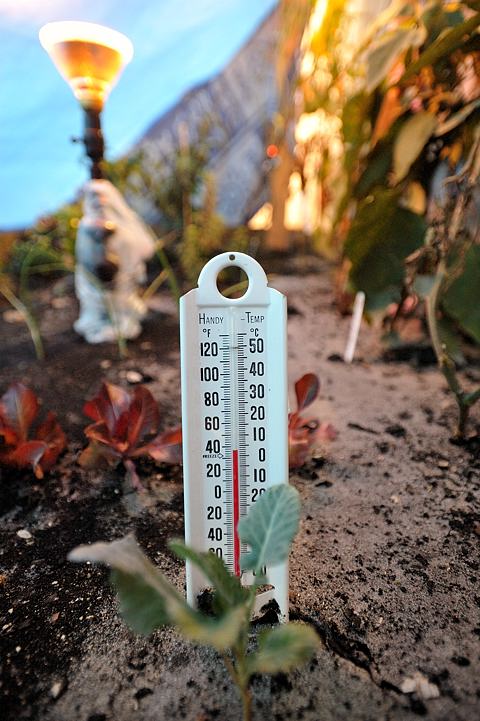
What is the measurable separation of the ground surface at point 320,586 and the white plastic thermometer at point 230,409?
9cm

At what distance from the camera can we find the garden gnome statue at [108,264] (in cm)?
143

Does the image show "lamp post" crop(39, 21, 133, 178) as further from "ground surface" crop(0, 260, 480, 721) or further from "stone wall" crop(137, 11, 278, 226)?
"stone wall" crop(137, 11, 278, 226)

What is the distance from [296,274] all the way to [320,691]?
1987mm

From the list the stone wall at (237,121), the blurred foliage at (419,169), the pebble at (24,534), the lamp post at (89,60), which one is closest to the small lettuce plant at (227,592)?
the pebble at (24,534)

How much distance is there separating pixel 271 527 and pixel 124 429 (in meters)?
0.46

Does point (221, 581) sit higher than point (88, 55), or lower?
lower

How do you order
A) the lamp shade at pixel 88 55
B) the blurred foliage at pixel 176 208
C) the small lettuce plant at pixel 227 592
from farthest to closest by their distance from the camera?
the blurred foliage at pixel 176 208
the lamp shade at pixel 88 55
the small lettuce plant at pixel 227 592

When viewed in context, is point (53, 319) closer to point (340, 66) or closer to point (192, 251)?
point (192, 251)

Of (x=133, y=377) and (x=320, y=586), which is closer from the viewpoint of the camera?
(x=320, y=586)

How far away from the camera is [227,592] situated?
1.42ft

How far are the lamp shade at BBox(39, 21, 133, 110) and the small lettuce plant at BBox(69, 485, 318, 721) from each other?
1236 millimetres

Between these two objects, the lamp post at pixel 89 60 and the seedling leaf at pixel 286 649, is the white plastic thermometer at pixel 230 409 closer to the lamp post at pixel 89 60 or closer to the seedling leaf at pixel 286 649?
the seedling leaf at pixel 286 649

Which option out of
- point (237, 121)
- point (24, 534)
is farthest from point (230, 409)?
point (237, 121)

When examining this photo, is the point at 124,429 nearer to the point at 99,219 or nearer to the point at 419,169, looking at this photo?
the point at 99,219
